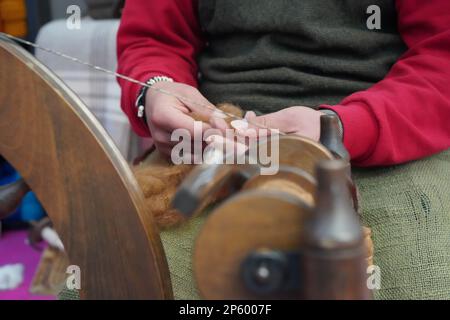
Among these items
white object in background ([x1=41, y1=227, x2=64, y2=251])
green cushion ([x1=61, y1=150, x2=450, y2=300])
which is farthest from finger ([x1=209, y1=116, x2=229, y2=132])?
white object in background ([x1=41, y1=227, x2=64, y2=251])

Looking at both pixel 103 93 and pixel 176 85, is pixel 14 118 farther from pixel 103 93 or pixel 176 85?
pixel 103 93

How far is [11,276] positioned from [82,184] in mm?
1485

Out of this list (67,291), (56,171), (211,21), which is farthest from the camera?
(211,21)

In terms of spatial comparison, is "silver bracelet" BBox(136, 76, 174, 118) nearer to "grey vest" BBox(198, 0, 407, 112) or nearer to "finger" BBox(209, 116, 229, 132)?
"grey vest" BBox(198, 0, 407, 112)

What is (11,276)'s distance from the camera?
1786 mm

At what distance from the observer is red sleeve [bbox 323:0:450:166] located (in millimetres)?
714

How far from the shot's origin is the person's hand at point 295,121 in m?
0.64

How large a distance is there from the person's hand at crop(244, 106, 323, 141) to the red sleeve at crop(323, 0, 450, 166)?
0.20ft

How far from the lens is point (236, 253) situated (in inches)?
13.1

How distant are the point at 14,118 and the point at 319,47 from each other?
477mm

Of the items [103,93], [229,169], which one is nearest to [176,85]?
[229,169]

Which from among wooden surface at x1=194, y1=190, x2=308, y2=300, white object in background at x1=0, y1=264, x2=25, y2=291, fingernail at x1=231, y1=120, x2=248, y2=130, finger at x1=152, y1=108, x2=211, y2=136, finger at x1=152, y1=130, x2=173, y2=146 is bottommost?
white object in background at x1=0, y1=264, x2=25, y2=291

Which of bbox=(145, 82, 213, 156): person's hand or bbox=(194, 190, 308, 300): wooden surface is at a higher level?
bbox=(194, 190, 308, 300): wooden surface

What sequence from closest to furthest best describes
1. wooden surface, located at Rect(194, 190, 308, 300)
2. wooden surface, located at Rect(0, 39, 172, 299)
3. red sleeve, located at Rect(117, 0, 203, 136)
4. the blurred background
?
wooden surface, located at Rect(194, 190, 308, 300), wooden surface, located at Rect(0, 39, 172, 299), red sleeve, located at Rect(117, 0, 203, 136), the blurred background
